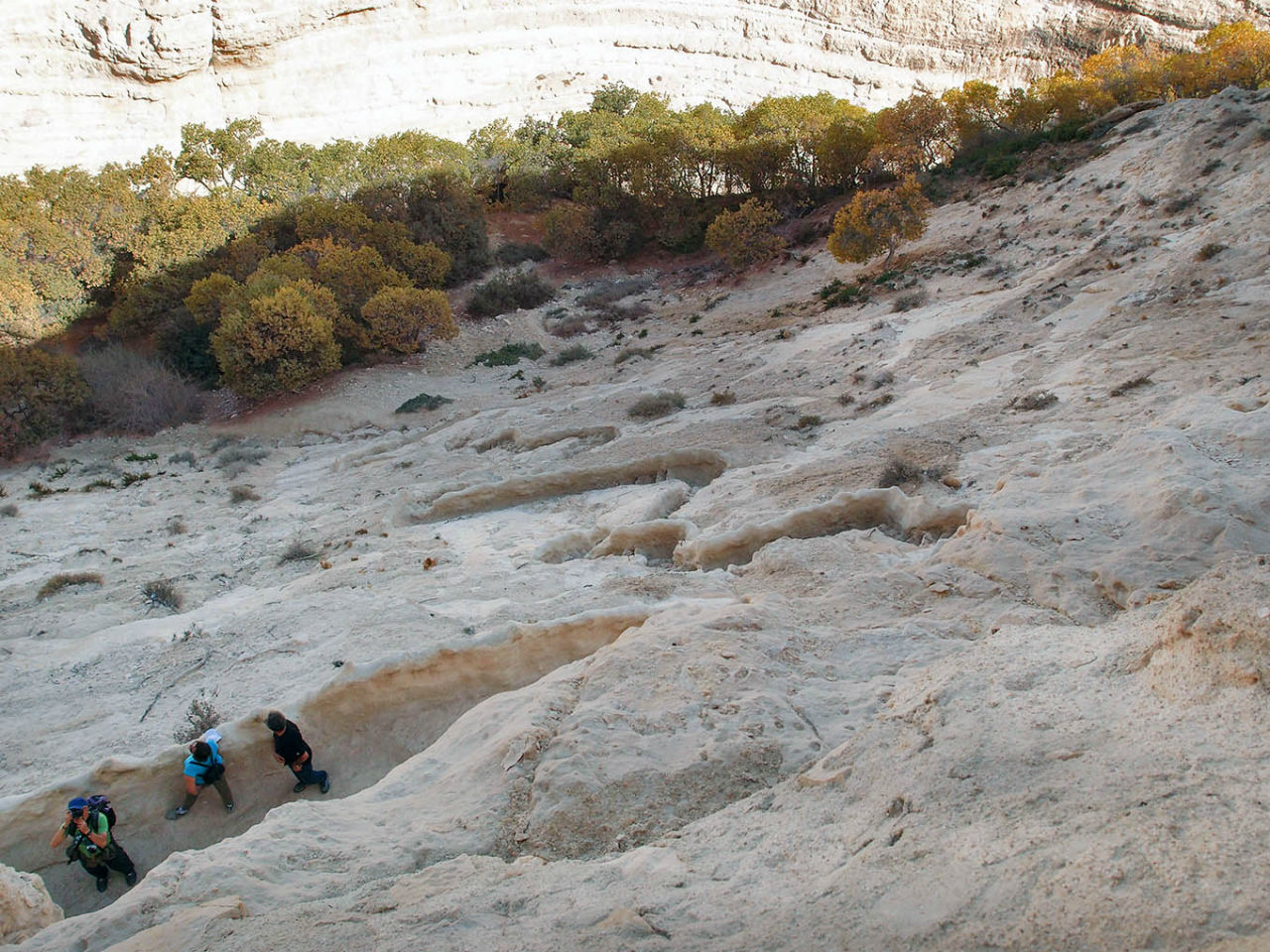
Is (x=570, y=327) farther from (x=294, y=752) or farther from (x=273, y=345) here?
(x=294, y=752)

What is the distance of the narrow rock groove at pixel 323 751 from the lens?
15.8 feet

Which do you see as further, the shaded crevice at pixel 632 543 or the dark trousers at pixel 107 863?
the shaded crevice at pixel 632 543

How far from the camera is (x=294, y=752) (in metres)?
5.01

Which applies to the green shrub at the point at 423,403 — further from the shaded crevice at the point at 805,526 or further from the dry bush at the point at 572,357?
the shaded crevice at the point at 805,526

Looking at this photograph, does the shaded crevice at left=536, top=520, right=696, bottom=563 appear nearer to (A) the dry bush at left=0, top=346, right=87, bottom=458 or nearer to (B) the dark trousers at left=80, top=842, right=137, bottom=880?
(B) the dark trousers at left=80, top=842, right=137, bottom=880

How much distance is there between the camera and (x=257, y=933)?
275 cm

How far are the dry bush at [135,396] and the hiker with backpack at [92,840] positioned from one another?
15287 millimetres

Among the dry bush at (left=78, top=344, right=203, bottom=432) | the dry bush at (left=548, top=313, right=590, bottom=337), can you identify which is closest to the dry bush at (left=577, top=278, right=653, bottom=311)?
the dry bush at (left=548, top=313, right=590, bottom=337)

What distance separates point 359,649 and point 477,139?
3438 centimetres

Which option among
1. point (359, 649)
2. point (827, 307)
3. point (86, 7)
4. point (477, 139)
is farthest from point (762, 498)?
point (86, 7)

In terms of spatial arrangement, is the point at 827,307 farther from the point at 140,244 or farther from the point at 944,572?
the point at 140,244

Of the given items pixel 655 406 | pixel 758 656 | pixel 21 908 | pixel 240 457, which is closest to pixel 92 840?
pixel 21 908

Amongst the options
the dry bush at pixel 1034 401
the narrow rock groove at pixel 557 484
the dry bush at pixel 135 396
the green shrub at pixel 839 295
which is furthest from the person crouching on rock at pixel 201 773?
the dry bush at pixel 135 396

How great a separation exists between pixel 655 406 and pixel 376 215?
18347 mm
